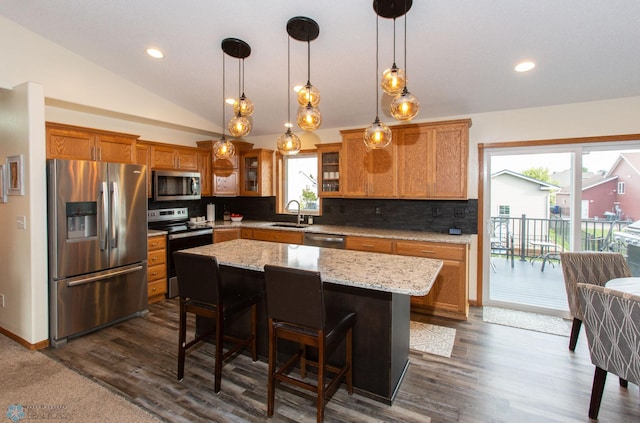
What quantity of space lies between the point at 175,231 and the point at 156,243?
29 cm

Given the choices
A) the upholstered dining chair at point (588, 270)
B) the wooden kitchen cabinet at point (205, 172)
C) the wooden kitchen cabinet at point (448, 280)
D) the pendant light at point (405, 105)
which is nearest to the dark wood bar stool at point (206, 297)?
the pendant light at point (405, 105)

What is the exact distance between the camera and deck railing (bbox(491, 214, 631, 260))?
3.58 meters

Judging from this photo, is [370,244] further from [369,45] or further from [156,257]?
[156,257]

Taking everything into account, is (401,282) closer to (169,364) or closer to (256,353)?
(256,353)

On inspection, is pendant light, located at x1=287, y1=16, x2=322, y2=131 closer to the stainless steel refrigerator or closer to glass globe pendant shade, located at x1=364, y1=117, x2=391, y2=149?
glass globe pendant shade, located at x1=364, y1=117, x2=391, y2=149

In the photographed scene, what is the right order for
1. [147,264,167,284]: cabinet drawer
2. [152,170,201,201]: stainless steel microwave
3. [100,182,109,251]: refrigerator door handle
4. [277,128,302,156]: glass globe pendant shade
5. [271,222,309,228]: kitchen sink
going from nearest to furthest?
1. [277,128,302,156]: glass globe pendant shade
2. [100,182,109,251]: refrigerator door handle
3. [147,264,167,284]: cabinet drawer
4. [152,170,201,201]: stainless steel microwave
5. [271,222,309,228]: kitchen sink

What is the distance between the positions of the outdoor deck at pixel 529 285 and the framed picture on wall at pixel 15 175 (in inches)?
208

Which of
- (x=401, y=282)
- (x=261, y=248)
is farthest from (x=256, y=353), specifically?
(x=401, y=282)

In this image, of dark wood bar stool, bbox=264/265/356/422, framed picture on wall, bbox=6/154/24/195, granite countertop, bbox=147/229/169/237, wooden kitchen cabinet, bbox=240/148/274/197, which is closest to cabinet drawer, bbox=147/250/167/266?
granite countertop, bbox=147/229/169/237

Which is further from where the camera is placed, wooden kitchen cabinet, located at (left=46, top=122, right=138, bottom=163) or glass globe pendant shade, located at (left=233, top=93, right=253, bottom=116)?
wooden kitchen cabinet, located at (left=46, top=122, right=138, bottom=163)

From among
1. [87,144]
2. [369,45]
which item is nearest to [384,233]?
[369,45]

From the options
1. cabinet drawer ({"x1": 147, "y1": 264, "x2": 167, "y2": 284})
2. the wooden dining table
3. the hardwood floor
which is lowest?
the hardwood floor

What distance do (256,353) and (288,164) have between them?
11.8ft

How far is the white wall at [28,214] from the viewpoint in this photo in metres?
2.90
